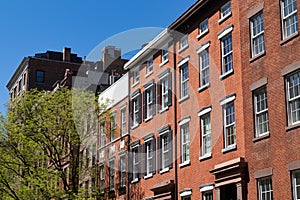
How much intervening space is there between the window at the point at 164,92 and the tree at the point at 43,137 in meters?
7.26

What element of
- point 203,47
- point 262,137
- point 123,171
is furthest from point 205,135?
point 123,171

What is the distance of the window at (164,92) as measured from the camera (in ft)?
112

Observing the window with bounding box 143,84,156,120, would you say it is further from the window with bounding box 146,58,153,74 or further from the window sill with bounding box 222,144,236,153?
the window sill with bounding box 222,144,236,153

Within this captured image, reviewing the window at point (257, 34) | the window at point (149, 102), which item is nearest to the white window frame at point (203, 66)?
the window at point (257, 34)

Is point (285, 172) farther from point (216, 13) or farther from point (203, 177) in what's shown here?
point (216, 13)

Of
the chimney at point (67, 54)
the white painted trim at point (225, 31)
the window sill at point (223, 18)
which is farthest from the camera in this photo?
the chimney at point (67, 54)

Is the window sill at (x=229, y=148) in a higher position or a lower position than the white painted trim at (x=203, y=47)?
lower

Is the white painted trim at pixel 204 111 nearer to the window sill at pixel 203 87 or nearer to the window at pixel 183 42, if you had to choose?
the window sill at pixel 203 87

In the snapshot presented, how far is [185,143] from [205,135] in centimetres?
256

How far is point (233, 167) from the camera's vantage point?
82.4 feet

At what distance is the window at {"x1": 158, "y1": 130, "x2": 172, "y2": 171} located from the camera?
109 feet

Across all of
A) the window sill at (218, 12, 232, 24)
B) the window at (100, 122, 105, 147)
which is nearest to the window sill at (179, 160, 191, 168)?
the window sill at (218, 12, 232, 24)

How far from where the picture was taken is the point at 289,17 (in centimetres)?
2328

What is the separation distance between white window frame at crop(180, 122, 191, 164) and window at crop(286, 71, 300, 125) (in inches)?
364
